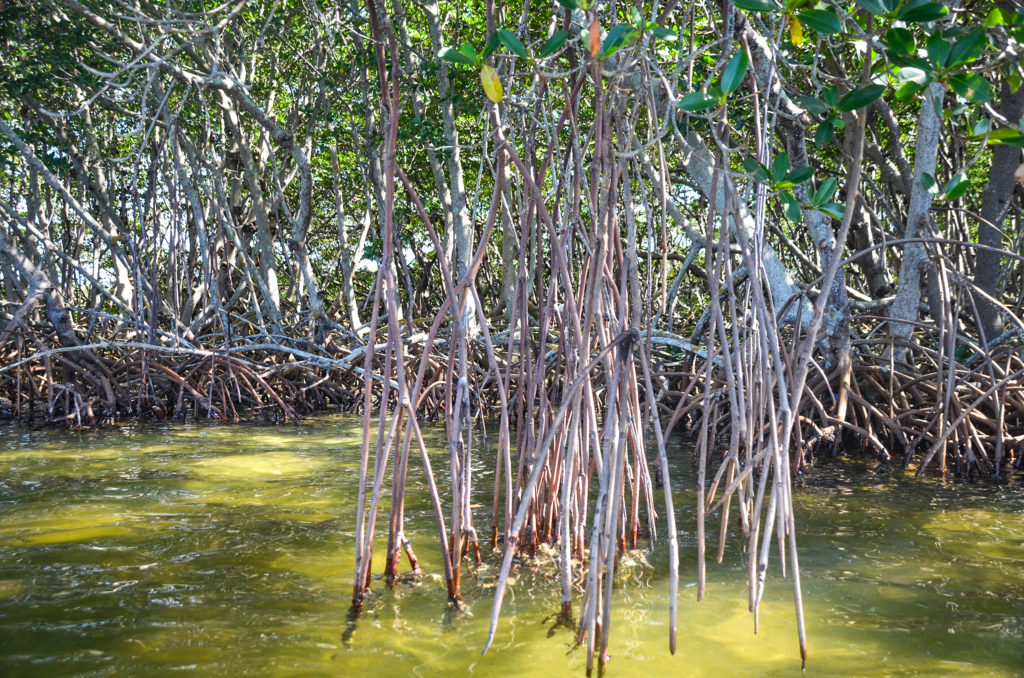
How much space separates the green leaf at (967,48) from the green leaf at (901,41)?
69 mm

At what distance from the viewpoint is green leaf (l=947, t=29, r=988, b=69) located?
4.94 ft

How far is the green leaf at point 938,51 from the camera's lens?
60.7 inches

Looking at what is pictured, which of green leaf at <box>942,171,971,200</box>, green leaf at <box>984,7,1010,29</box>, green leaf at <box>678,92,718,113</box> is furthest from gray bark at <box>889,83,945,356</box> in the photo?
green leaf at <box>678,92,718,113</box>

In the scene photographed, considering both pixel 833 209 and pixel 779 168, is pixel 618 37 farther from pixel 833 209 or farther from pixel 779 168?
pixel 833 209

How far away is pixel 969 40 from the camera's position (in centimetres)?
151

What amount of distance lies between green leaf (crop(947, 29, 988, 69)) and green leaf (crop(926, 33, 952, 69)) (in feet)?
0.05

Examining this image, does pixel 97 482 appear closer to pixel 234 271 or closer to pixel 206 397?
pixel 206 397

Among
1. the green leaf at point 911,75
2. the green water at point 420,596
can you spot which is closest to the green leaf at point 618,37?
the green leaf at point 911,75

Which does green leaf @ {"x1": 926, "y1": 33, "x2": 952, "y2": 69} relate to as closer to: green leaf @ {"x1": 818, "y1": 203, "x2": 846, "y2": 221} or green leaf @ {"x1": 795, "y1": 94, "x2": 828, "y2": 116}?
green leaf @ {"x1": 795, "y1": 94, "x2": 828, "y2": 116}

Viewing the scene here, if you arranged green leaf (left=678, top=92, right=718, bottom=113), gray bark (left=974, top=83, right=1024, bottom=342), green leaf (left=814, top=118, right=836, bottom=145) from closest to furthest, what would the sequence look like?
green leaf (left=678, top=92, right=718, bottom=113) → green leaf (left=814, top=118, right=836, bottom=145) → gray bark (left=974, top=83, right=1024, bottom=342)

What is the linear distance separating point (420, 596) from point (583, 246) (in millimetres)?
1011

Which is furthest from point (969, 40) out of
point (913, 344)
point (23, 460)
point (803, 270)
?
point (803, 270)

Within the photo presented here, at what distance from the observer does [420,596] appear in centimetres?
224

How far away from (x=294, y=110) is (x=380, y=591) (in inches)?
266
